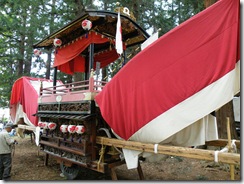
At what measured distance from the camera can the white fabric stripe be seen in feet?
10.2

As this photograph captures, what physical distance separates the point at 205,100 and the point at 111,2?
9.79m

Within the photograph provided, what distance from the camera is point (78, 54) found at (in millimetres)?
6777

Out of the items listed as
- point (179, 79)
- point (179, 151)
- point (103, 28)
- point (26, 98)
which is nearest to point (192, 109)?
point (179, 79)

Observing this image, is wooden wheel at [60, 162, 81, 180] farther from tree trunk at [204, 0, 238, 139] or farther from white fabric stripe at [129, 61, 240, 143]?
tree trunk at [204, 0, 238, 139]

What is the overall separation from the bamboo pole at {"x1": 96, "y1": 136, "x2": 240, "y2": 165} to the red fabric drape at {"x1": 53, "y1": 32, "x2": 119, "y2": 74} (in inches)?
117

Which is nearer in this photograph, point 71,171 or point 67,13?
point 71,171

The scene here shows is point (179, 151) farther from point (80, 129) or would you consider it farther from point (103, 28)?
point (103, 28)

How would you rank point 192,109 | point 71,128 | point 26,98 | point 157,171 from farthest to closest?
point 26,98 → point 157,171 → point 71,128 → point 192,109

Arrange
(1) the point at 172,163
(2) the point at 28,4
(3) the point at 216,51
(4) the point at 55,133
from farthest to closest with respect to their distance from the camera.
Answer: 1. (2) the point at 28,4
2. (1) the point at 172,163
3. (4) the point at 55,133
4. (3) the point at 216,51

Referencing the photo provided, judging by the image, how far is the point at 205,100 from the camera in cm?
Result: 327

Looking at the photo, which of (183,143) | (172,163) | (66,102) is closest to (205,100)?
(183,143)

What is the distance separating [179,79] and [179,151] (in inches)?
44.9

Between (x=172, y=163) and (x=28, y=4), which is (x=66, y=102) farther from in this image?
(x=28, y=4)

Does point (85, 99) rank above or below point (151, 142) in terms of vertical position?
above
